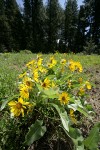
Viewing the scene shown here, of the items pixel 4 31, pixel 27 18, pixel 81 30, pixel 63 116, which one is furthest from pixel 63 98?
pixel 27 18

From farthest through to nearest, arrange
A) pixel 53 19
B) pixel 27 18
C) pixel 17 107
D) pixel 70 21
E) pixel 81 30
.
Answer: pixel 70 21
pixel 27 18
pixel 53 19
pixel 81 30
pixel 17 107

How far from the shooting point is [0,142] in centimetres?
299

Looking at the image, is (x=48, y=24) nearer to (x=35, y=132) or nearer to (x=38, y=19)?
(x=38, y=19)

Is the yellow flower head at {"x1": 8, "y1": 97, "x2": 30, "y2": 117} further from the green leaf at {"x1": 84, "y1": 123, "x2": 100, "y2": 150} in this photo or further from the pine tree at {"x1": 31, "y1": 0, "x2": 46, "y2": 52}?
the pine tree at {"x1": 31, "y1": 0, "x2": 46, "y2": 52}

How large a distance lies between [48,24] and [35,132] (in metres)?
46.2

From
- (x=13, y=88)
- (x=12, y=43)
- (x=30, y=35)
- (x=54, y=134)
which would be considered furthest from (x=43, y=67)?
(x=30, y=35)

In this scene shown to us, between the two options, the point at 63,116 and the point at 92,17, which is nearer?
the point at 63,116

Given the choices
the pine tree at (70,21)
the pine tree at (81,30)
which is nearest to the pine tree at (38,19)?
the pine tree at (70,21)

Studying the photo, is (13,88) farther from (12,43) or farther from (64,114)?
(12,43)

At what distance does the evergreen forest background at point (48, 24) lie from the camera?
43.5m

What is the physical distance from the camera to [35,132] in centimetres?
294

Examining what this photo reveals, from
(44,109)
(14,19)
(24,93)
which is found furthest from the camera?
(14,19)

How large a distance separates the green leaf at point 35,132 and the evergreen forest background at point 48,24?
3960 centimetres

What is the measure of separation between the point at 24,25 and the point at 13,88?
4466 cm
